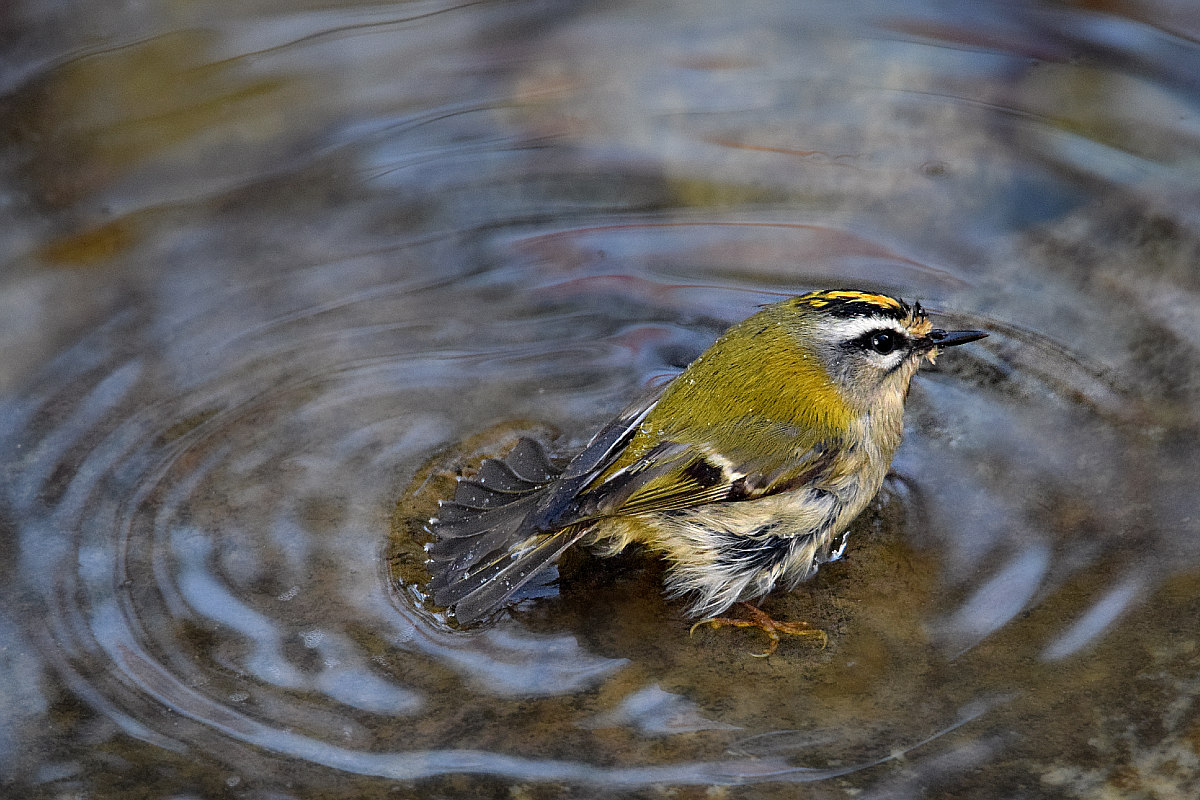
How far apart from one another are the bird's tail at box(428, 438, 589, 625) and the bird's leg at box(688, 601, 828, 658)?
424mm

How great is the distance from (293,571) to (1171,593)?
220cm

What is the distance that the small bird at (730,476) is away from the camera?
10.9 feet

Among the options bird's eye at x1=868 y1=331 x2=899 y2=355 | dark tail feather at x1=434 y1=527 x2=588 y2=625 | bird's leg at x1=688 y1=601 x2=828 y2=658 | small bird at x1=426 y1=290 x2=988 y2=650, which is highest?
bird's eye at x1=868 y1=331 x2=899 y2=355

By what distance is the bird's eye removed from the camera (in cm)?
347

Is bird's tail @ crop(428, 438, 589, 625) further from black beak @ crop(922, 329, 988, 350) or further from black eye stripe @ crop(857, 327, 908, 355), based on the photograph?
black beak @ crop(922, 329, 988, 350)

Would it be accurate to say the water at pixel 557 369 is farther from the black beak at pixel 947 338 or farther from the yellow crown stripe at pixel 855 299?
the yellow crown stripe at pixel 855 299

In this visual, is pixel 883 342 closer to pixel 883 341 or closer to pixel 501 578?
pixel 883 341

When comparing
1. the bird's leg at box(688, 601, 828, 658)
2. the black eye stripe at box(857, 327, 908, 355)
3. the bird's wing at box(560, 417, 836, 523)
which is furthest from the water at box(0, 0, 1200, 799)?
the black eye stripe at box(857, 327, 908, 355)

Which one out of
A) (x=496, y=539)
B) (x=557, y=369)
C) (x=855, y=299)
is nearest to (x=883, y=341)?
(x=855, y=299)

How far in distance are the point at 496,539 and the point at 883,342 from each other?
3.89 ft

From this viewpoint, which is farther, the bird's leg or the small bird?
the small bird

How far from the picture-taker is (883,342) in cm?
348

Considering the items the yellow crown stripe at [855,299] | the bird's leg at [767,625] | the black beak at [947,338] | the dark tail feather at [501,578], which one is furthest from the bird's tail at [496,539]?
the black beak at [947,338]

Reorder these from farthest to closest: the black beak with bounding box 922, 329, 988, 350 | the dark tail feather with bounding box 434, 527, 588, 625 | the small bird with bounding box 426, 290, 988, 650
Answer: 1. the black beak with bounding box 922, 329, 988, 350
2. the small bird with bounding box 426, 290, 988, 650
3. the dark tail feather with bounding box 434, 527, 588, 625
